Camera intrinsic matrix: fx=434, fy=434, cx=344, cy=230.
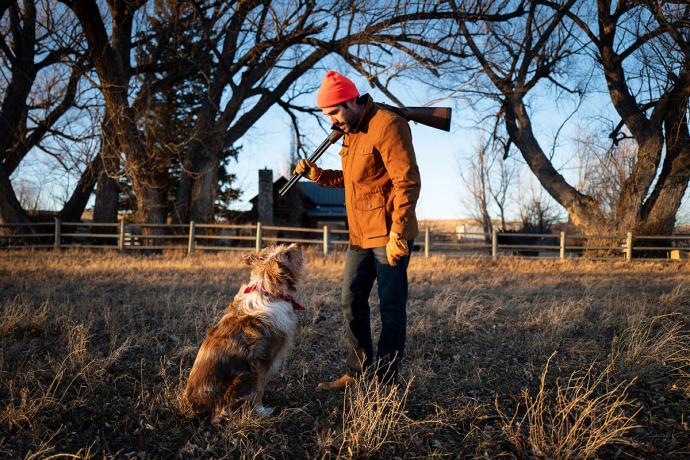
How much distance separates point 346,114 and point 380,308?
160 cm

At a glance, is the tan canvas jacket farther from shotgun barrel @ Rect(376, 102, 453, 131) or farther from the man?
shotgun barrel @ Rect(376, 102, 453, 131)

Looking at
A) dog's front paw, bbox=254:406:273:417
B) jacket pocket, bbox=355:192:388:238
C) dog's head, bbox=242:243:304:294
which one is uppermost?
jacket pocket, bbox=355:192:388:238

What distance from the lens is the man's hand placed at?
13.2 ft

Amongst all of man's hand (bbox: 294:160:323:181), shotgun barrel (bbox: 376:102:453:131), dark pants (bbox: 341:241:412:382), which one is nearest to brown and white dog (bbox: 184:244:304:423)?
dark pants (bbox: 341:241:412:382)

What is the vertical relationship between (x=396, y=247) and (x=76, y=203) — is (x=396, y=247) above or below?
below

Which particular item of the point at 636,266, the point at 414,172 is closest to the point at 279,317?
the point at 414,172

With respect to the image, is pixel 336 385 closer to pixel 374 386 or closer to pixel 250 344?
→ pixel 374 386

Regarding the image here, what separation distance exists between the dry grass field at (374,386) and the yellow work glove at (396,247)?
0.95m

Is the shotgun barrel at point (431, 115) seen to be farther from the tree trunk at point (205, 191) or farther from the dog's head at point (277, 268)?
the tree trunk at point (205, 191)

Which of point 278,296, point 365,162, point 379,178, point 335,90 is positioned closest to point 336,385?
point 278,296

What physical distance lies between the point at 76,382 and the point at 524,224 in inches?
1185

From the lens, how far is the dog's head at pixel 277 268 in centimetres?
349

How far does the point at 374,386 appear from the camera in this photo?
3.50 metres

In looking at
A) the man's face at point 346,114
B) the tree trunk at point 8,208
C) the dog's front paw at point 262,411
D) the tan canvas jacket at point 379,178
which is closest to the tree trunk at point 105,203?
the tree trunk at point 8,208
